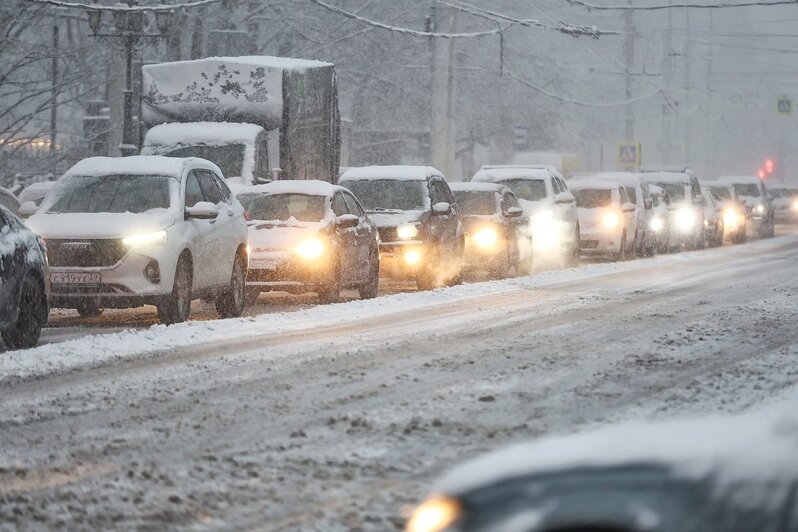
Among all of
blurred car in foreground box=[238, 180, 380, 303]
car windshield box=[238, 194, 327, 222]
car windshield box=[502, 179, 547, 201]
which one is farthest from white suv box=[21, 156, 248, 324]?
car windshield box=[502, 179, 547, 201]

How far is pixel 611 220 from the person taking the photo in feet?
110

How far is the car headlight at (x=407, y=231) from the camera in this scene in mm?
23172

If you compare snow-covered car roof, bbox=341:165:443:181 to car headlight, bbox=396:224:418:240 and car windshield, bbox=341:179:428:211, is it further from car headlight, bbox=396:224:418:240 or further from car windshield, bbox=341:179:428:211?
car headlight, bbox=396:224:418:240

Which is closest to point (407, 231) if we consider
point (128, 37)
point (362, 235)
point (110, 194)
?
point (362, 235)

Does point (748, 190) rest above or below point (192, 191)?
below

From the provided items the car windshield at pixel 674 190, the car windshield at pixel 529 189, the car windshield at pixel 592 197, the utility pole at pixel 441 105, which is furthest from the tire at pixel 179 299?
the car windshield at pixel 674 190

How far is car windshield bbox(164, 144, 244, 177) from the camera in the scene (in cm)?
2420

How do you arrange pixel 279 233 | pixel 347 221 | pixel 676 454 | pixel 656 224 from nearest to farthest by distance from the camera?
1. pixel 676 454
2. pixel 279 233
3. pixel 347 221
4. pixel 656 224

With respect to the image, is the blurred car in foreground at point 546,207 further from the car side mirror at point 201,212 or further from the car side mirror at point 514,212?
the car side mirror at point 201,212

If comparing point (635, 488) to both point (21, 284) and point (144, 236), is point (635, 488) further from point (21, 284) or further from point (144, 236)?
point (144, 236)

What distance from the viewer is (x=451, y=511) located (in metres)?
4.01

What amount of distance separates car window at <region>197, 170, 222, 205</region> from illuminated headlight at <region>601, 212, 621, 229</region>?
1613cm

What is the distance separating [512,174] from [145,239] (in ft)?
50.1

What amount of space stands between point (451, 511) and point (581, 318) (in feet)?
43.1
